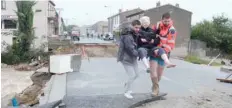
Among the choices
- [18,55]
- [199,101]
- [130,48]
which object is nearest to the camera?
[130,48]

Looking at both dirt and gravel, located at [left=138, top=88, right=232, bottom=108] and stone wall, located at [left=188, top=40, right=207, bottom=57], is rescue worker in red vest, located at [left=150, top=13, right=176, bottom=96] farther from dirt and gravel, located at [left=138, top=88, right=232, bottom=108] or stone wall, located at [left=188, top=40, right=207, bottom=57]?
stone wall, located at [left=188, top=40, right=207, bottom=57]

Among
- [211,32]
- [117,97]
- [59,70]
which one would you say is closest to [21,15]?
[59,70]

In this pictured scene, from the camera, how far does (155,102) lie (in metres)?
5.98

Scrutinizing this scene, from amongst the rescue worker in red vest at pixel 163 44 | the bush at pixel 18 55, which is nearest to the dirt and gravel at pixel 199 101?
the rescue worker in red vest at pixel 163 44

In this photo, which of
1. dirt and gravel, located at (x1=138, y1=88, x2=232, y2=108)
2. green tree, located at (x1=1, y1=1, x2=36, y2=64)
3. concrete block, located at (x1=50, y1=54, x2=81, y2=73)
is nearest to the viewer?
dirt and gravel, located at (x1=138, y1=88, x2=232, y2=108)

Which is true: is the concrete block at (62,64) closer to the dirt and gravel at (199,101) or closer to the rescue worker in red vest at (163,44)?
the dirt and gravel at (199,101)

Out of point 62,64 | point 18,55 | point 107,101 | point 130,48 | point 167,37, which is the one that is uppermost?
point 167,37

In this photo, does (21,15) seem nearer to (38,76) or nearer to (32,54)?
(32,54)

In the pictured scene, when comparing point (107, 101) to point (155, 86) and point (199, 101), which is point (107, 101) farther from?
point (199, 101)

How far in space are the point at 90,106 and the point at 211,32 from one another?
106 feet

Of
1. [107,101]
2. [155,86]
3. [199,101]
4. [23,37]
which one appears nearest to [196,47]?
[23,37]

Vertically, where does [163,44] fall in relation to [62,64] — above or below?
above

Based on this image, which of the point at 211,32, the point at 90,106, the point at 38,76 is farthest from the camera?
the point at 211,32

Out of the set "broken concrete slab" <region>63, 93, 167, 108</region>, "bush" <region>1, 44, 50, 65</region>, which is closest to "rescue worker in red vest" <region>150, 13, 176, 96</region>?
"broken concrete slab" <region>63, 93, 167, 108</region>
